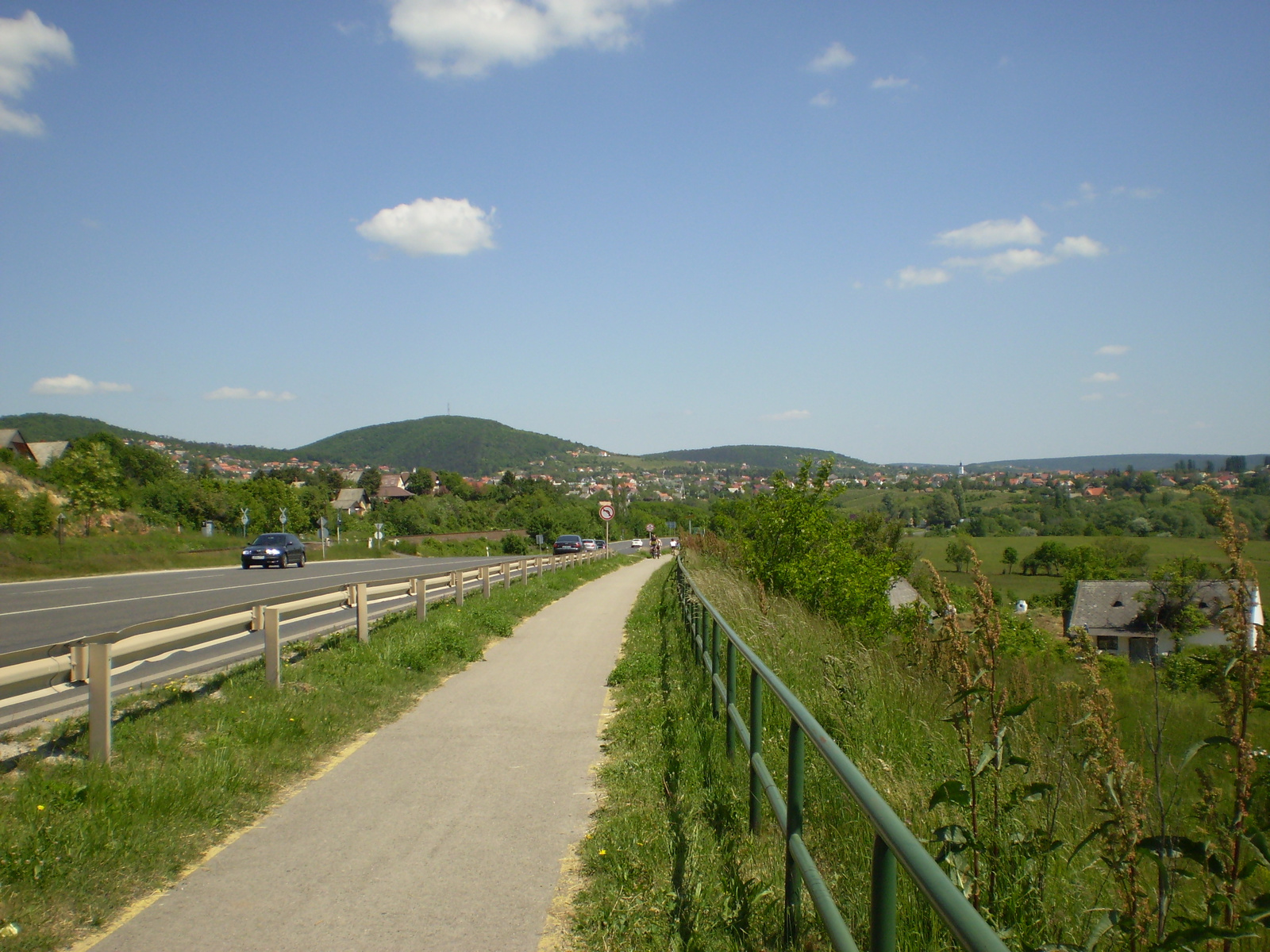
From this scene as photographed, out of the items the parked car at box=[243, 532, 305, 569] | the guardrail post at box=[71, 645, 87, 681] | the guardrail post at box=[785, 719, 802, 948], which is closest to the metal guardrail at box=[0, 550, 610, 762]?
the guardrail post at box=[71, 645, 87, 681]

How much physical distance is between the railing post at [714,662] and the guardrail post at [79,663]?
14.4 ft

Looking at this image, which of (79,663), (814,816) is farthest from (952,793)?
(79,663)

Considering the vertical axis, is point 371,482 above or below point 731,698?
above

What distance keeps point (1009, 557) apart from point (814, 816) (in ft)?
296

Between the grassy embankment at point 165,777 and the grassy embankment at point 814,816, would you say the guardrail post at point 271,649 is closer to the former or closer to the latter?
the grassy embankment at point 165,777

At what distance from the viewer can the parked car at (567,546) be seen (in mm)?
53062

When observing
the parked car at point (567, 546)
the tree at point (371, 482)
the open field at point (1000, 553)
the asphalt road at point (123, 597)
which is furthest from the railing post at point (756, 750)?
the tree at point (371, 482)

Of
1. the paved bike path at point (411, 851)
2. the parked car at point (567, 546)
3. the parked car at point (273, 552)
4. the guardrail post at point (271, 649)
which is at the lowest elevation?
the parked car at point (567, 546)

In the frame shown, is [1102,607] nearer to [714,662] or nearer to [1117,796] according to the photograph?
[714,662]

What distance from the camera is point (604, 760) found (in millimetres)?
6660

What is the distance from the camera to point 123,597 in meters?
20.8

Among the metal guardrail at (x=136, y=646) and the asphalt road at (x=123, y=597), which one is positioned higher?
the metal guardrail at (x=136, y=646)

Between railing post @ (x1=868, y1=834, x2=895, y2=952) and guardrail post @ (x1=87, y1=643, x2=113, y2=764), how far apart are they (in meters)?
5.44

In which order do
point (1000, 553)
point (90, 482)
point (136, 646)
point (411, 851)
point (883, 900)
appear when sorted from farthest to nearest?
point (1000, 553), point (90, 482), point (136, 646), point (411, 851), point (883, 900)
